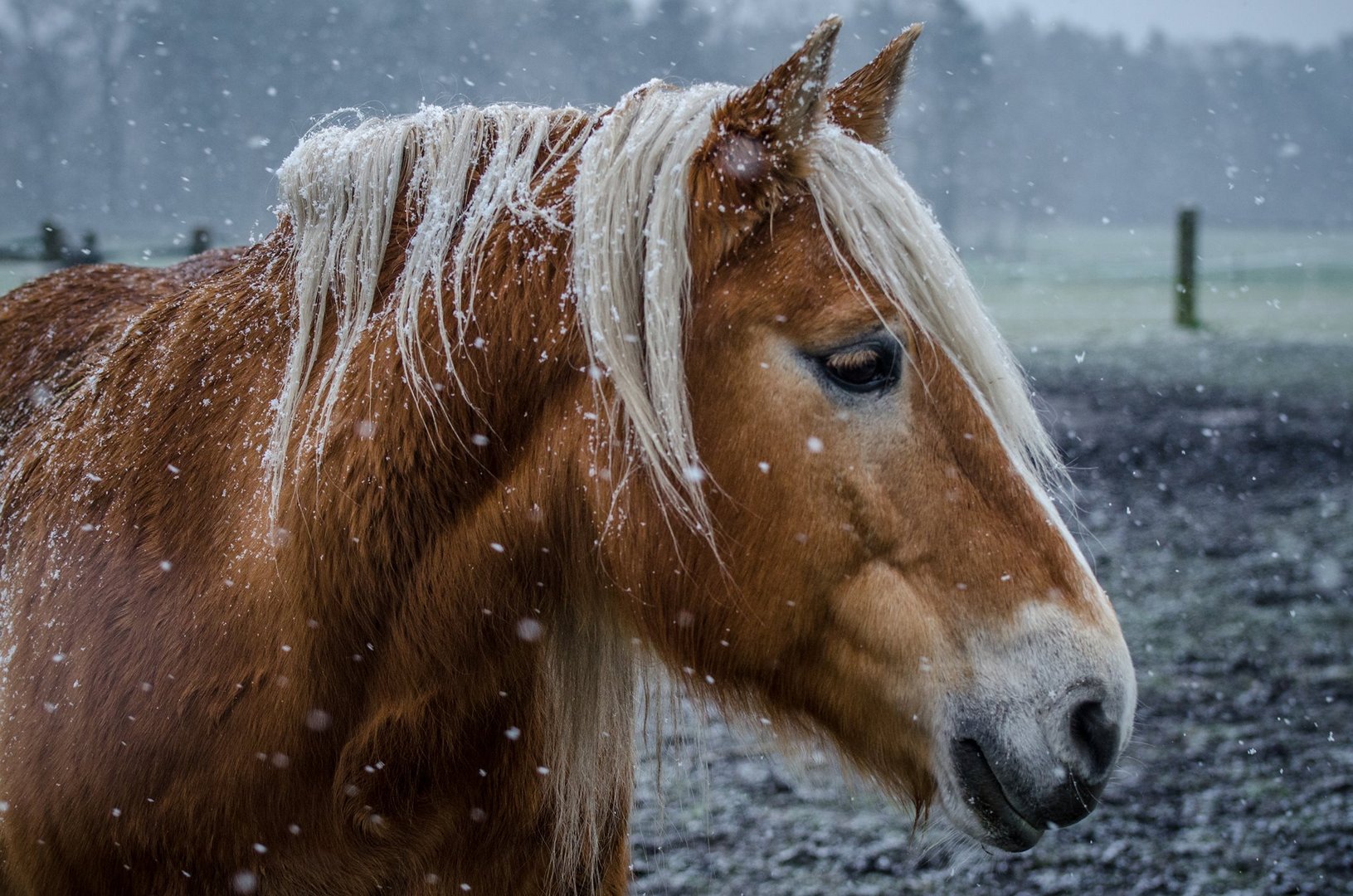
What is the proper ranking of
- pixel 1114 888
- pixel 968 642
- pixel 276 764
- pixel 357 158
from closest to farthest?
pixel 968 642 < pixel 276 764 < pixel 357 158 < pixel 1114 888

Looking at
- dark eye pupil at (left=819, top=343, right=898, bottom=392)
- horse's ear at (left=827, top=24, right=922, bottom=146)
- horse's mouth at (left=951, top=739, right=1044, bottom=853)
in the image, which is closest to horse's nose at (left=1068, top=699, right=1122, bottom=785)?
horse's mouth at (left=951, top=739, right=1044, bottom=853)

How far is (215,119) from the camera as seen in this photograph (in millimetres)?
21125

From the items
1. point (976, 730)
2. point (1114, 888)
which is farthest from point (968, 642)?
point (1114, 888)

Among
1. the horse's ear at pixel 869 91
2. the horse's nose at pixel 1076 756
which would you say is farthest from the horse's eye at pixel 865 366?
the horse's nose at pixel 1076 756

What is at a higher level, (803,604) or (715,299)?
(715,299)

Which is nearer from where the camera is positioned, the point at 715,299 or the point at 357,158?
the point at 715,299

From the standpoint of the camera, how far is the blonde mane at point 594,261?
58.7 inches

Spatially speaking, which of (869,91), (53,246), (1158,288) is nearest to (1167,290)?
(1158,288)

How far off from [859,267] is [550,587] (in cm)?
76

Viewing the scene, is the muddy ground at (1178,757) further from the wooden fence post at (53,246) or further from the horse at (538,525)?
the wooden fence post at (53,246)

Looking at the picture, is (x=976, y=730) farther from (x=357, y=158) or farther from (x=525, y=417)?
(x=357, y=158)

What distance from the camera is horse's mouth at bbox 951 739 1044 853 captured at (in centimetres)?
146

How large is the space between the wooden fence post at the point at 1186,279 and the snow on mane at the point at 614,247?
15.4 meters

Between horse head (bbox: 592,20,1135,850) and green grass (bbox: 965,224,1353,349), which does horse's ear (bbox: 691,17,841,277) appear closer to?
horse head (bbox: 592,20,1135,850)
